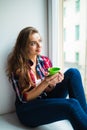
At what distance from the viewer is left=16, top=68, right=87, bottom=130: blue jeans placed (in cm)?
107

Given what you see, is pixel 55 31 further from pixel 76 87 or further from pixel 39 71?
A: pixel 76 87

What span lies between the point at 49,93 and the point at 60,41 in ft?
1.59

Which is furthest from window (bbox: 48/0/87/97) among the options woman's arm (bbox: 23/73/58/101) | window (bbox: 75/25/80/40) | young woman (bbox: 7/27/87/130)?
woman's arm (bbox: 23/73/58/101)

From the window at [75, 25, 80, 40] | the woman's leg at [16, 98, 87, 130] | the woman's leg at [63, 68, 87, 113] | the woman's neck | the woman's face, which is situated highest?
the window at [75, 25, 80, 40]

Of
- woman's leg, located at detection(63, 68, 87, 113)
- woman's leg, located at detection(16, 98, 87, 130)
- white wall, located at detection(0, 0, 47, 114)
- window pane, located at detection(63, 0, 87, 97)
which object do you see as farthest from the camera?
window pane, located at detection(63, 0, 87, 97)

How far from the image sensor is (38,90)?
1.17m

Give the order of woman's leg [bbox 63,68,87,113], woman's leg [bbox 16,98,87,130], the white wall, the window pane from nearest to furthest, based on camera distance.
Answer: woman's leg [bbox 16,98,87,130] → woman's leg [bbox 63,68,87,113] → the white wall → the window pane

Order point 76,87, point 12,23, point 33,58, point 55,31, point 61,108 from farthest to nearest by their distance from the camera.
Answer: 1. point 55,31
2. point 12,23
3. point 33,58
4. point 76,87
5. point 61,108

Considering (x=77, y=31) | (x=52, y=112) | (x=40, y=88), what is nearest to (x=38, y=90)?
(x=40, y=88)

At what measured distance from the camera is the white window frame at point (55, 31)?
1546 mm

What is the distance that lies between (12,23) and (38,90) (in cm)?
56

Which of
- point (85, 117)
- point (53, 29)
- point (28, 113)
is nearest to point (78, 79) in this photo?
point (85, 117)

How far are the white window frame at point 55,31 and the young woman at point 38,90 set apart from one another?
0.26m

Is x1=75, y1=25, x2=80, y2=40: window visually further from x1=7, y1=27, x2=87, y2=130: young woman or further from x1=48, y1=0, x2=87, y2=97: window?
x1=7, y1=27, x2=87, y2=130: young woman
